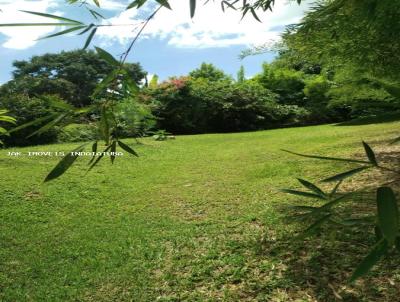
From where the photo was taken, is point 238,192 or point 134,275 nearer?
point 134,275

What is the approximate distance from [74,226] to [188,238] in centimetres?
129

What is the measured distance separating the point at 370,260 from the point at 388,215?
0.09 m

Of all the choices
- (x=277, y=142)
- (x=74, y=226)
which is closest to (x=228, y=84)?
(x=277, y=142)

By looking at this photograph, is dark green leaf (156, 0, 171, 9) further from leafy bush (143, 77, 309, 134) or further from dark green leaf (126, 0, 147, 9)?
leafy bush (143, 77, 309, 134)

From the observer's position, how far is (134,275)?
323 centimetres

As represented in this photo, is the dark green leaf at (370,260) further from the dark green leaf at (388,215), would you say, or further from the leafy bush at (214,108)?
the leafy bush at (214,108)

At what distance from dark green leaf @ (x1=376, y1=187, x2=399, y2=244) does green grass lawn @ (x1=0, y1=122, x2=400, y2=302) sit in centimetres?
156

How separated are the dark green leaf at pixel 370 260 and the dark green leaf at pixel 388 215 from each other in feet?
0.16

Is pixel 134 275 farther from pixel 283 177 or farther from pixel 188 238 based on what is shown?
pixel 283 177

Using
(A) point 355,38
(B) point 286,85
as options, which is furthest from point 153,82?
(A) point 355,38

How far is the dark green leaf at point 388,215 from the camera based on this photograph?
778 millimetres

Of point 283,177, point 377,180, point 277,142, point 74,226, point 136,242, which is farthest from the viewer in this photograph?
point 277,142

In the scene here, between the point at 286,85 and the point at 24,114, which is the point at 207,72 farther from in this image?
the point at 24,114

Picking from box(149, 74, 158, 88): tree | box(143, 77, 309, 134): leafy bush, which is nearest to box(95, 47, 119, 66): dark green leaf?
box(143, 77, 309, 134): leafy bush
